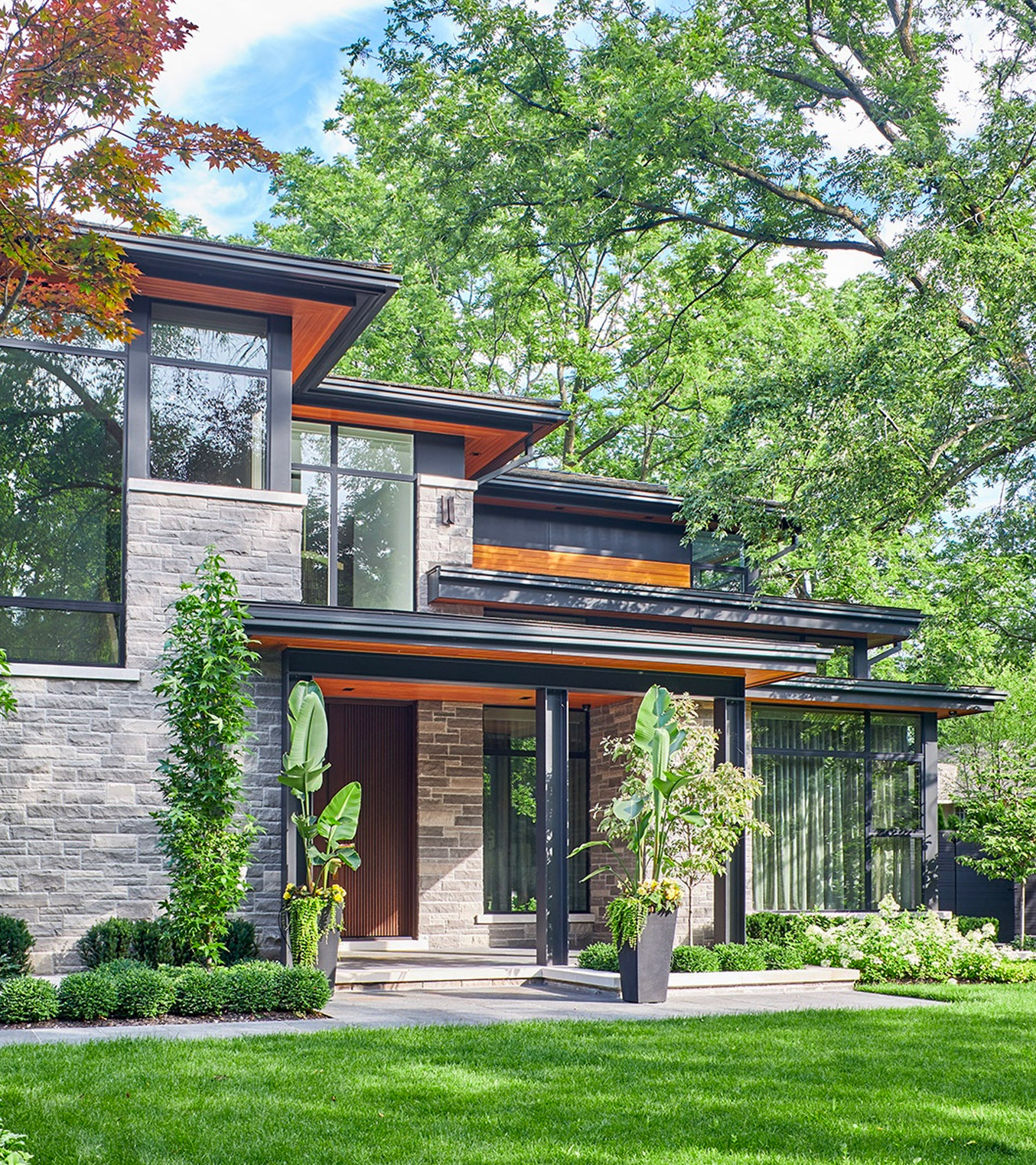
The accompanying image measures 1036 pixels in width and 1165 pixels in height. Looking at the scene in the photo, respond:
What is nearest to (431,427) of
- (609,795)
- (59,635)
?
(609,795)

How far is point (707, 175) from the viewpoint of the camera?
18.6 metres

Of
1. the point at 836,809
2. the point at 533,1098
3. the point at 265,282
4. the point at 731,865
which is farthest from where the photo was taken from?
the point at 836,809

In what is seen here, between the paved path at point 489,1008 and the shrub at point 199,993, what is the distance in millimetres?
368

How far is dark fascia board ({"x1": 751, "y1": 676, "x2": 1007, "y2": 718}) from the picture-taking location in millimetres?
16125

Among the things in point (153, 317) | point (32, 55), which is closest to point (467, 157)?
point (153, 317)

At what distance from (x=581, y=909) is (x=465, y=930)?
156cm

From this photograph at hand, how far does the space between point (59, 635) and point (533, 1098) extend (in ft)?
23.9

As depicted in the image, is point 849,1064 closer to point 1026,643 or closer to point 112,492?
point 112,492

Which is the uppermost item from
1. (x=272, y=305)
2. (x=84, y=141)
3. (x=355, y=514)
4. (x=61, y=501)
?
(x=272, y=305)

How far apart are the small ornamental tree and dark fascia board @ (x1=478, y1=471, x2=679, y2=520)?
6.73 m

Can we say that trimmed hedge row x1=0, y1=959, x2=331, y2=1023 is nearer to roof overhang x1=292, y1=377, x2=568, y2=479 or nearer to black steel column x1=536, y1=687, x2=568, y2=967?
black steel column x1=536, y1=687, x2=568, y2=967

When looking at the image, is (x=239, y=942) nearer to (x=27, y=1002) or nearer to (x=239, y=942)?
(x=239, y=942)

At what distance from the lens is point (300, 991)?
10.0m

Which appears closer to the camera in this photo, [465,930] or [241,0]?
[241,0]
